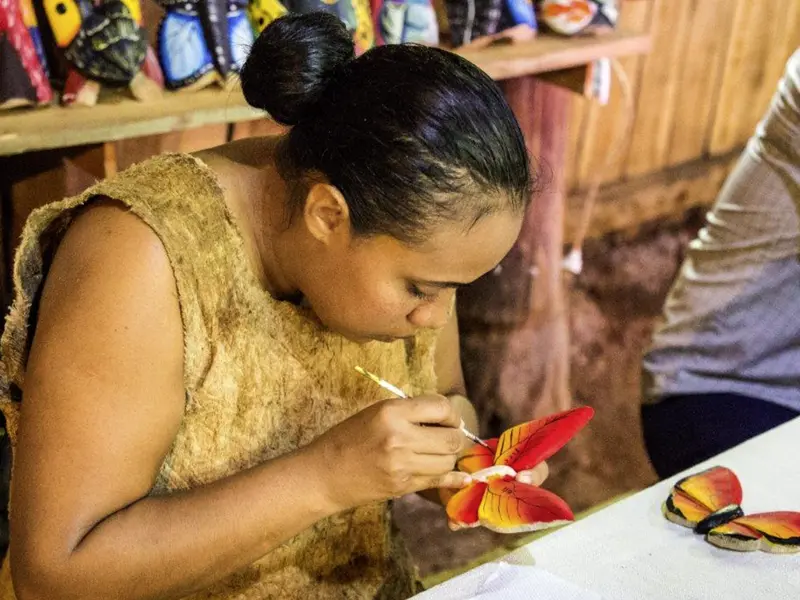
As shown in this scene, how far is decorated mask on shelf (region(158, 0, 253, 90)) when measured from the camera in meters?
1.75

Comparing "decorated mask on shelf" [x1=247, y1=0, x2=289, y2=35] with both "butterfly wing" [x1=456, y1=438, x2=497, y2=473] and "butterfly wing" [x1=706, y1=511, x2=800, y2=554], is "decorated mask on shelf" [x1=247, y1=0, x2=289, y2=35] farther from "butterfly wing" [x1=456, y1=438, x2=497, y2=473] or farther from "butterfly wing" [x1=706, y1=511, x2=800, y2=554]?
"butterfly wing" [x1=706, y1=511, x2=800, y2=554]

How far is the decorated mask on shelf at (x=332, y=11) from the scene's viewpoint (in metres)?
1.82

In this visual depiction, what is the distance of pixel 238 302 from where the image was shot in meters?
1.19

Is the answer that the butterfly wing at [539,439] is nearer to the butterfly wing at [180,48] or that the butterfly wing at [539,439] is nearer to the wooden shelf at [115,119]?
the wooden shelf at [115,119]

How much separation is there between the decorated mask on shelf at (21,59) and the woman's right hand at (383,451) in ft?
2.95

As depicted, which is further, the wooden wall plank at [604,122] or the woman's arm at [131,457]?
the wooden wall plank at [604,122]

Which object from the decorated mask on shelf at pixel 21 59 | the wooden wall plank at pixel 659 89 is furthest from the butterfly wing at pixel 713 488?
the wooden wall plank at pixel 659 89

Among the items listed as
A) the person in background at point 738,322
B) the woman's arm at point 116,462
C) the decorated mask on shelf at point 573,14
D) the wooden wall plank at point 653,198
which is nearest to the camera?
the woman's arm at point 116,462

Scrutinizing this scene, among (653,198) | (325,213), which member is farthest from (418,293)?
(653,198)

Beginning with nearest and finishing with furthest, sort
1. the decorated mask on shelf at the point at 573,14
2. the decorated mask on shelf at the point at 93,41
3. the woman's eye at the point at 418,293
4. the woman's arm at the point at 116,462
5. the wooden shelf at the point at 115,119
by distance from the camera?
the woman's arm at the point at 116,462, the woman's eye at the point at 418,293, the wooden shelf at the point at 115,119, the decorated mask on shelf at the point at 93,41, the decorated mask on shelf at the point at 573,14

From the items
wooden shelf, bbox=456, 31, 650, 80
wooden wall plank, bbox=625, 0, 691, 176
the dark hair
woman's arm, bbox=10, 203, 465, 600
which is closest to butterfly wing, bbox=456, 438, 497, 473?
woman's arm, bbox=10, 203, 465, 600

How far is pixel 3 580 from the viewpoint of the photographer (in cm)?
128

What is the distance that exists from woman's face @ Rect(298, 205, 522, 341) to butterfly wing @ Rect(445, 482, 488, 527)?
22 cm

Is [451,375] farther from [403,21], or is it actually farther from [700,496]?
[403,21]
